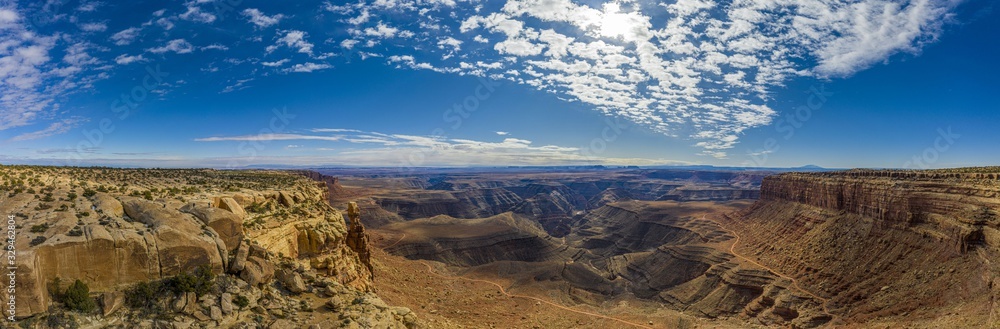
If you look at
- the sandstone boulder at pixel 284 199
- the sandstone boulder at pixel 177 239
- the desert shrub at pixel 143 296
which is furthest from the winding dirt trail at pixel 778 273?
the desert shrub at pixel 143 296

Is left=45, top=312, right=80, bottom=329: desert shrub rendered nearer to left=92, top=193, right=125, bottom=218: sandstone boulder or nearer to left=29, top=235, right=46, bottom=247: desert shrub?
left=29, top=235, right=46, bottom=247: desert shrub

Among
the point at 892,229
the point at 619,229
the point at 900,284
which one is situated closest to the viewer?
the point at 900,284

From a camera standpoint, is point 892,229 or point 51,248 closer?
point 51,248

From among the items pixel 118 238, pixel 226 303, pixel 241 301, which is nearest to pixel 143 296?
pixel 118 238

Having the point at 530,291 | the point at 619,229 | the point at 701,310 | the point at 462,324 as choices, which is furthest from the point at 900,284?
the point at 619,229

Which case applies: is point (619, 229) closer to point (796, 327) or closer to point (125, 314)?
point (796, 327)

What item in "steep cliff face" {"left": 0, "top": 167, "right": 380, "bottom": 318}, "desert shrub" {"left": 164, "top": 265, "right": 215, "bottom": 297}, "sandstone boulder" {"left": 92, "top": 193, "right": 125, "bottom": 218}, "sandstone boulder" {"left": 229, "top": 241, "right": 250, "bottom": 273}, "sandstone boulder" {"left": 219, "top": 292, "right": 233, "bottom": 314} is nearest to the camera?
"steep cliff face" {"left": 0, "top": 167, "right": 380, "bottom": 318}

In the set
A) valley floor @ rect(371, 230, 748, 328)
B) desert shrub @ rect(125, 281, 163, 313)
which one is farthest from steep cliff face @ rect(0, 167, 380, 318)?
valley floor @ rect(371, 230, 748, 328)

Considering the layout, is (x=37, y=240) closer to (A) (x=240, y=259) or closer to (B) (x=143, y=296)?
(B) (x=143, y=296)
